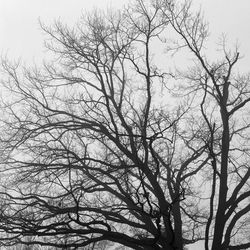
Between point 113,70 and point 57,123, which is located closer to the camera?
point 57,123

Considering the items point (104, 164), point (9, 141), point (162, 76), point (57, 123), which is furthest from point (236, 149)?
point (9, 141)

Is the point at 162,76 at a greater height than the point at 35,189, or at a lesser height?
greater

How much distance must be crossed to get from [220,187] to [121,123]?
4090mm

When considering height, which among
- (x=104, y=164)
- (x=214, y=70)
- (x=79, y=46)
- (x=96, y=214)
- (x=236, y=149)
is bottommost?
(x=96, y=214)

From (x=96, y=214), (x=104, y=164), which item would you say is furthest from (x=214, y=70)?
(x=96, y=214)

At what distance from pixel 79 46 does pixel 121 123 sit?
10.1 feet

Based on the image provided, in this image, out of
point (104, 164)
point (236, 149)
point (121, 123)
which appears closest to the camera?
point (104, 164)

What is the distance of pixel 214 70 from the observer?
14.3m

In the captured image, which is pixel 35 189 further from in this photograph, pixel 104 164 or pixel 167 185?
pixel 167 185

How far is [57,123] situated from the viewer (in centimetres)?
1469

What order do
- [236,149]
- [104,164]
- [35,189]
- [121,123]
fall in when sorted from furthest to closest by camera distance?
[236,149] < [121,123] < [104,164] < [35,189]

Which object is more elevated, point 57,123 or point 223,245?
point 57,123

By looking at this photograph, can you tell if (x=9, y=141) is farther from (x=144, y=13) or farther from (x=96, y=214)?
(x=144, y=13)

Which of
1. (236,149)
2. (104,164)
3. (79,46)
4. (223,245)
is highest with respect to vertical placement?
(79,46)
